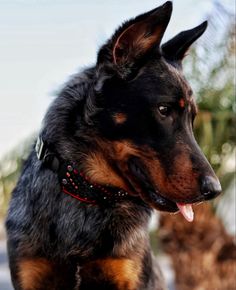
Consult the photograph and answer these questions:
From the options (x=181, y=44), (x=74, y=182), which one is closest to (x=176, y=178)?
(x=74, y=182)

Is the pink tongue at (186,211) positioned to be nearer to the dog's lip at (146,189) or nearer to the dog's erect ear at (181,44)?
the dog's lip at (146,189)

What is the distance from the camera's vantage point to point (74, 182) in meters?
4.28

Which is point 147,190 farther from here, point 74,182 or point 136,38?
point 136,38

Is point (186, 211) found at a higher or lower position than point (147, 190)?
lower

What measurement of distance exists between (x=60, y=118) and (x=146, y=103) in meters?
0.54

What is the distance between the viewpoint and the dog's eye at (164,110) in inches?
159

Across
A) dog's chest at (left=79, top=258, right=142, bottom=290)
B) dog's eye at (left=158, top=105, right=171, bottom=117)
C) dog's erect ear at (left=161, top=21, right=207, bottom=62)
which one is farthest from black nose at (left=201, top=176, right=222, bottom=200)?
dog's erect ear at (left=161, top=21, right=207, bottom=62)

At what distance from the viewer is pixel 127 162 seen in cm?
403

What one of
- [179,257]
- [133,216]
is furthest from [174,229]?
[133,216]

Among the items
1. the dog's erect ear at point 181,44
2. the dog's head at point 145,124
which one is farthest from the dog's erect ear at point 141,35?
the dog's erect ear at point 181,44

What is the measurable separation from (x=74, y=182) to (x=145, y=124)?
1.89 feet

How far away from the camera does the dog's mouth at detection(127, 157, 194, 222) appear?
13.0 feet

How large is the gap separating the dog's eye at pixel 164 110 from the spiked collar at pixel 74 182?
0.55 metres

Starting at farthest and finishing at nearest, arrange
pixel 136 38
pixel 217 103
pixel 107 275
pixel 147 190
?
pixel 217 103 → pixel 107 275 → pixel 136 38 → pixel 147 190
